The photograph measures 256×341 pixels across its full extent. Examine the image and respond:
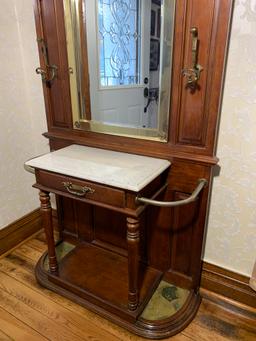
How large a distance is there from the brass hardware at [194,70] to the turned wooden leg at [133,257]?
0.63 meters

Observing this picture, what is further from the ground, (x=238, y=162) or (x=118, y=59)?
(x=118, y=59)

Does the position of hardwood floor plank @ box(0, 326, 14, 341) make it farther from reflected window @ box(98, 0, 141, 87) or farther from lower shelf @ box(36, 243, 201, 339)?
reflected window @ box(98, 0, 141, 87)

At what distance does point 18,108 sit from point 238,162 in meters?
1.37

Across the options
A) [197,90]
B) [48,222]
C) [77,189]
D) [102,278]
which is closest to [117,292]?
[102,278]

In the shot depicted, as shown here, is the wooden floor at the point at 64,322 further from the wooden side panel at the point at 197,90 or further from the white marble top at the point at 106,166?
the wooden side panel at the point at 197,90

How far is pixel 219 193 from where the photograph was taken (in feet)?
4.44

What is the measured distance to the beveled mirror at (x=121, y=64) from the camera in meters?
1.21

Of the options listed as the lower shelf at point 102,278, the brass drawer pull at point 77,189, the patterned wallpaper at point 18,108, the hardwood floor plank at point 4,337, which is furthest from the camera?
the patterned wallpaper at point 18,108

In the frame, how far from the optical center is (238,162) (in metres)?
1.25

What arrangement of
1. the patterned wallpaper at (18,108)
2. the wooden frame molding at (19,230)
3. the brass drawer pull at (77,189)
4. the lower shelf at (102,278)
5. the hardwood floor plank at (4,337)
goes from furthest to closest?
the wooden frame molding at (19,230)
the patterned wallpaper at (18,108)
the lower shelf at (102,278)
the hardwood floor plank at (4,337)
the brass drawer pull at (77,189)

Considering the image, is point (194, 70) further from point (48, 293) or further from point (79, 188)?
point (48, 293)

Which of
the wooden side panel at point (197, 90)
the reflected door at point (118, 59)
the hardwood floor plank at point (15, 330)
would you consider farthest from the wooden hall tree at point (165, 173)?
the hardwood floor plank at point (15, 330)

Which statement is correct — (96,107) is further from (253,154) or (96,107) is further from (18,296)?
(18,296)

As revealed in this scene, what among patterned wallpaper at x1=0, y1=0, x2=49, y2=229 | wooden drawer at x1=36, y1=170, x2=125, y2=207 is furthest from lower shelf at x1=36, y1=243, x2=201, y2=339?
wooden drawer at x1=36, y1=170, x2=125, y2=207
